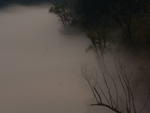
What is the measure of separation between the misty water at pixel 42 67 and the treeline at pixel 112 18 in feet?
3.58

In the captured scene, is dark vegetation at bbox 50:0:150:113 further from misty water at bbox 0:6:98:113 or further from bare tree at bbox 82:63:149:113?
misty water at bbox 0:6:98:113

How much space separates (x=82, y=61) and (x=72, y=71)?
34.2 inches

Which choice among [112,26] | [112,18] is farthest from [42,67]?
[112,18]

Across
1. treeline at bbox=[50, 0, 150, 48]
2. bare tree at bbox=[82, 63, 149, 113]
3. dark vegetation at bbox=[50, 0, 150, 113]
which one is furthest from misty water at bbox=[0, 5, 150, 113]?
treeline at bbox=[50, 0, 150, 48]

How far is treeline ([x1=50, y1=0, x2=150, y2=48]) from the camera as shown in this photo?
1199 centimetres

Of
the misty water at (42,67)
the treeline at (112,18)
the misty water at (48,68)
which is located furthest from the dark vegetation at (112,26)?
the misty water at (42,67)

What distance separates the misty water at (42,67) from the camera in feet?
33.2

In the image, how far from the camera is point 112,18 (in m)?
13.7

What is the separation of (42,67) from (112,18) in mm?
4732

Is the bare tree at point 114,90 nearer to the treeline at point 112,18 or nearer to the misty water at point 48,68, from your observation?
the misty water at point 48,68

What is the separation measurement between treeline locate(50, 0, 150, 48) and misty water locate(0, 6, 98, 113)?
109cm

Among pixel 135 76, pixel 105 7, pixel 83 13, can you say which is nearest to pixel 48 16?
pixel 83 13

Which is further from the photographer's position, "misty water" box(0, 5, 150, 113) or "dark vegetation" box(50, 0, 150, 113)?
"misty water" box(0, 5, 150, 113)

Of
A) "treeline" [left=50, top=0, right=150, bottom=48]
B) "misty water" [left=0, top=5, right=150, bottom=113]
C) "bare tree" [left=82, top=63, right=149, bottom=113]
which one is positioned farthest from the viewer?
"treeline" [left=50, top=0, right=150, bottom=48]
